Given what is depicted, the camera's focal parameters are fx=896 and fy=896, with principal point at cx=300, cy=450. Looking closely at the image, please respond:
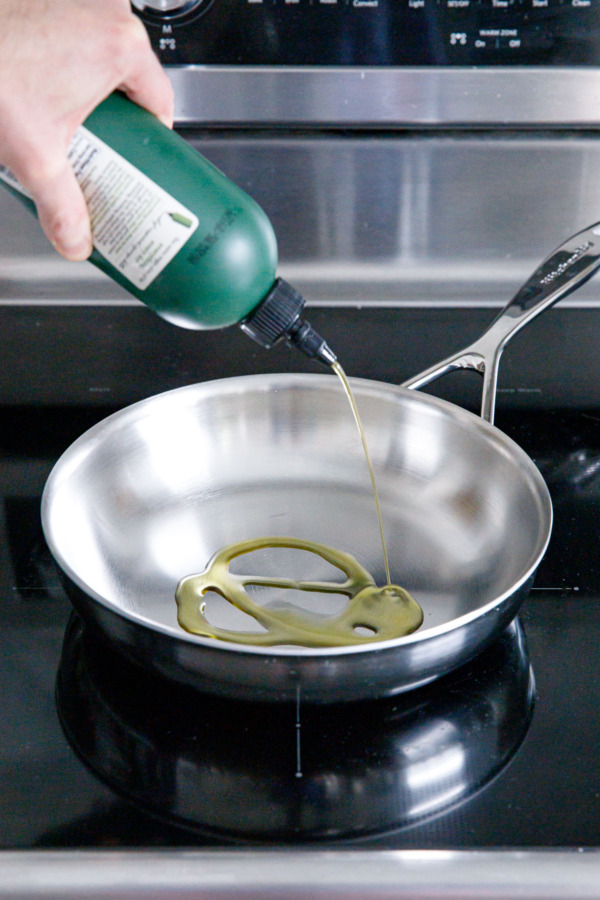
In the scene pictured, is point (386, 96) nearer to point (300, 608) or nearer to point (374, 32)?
point (374, 32)

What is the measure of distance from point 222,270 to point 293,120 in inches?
13.7

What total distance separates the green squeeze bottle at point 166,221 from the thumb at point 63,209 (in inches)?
0.4

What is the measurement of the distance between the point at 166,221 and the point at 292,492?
26cm

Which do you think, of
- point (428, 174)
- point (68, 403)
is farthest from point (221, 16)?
point (68, 403)

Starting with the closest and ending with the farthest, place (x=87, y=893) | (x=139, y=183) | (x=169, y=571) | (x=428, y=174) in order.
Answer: (x=87, y=893)
(x=139, y=183)
(x=169, y=571)
(x=428, y=174)

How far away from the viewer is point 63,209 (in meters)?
0.47

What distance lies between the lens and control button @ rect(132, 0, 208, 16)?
2.38ft

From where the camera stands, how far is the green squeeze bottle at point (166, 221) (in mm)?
484

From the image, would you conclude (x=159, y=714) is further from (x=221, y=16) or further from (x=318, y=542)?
(x=221, y=16)

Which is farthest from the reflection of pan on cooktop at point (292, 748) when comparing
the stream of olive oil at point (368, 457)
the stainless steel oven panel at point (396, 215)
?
the stainless steel oven panel at point (396, 215)

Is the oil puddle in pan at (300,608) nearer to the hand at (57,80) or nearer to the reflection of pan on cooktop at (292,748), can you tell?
the reflection of pan on cooktop at (292,748)

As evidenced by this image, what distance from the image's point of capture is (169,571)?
0.59 meters

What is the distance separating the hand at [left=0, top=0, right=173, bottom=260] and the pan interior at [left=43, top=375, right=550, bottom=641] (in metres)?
0.18

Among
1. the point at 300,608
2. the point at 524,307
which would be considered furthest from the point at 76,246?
the point at 524,307
